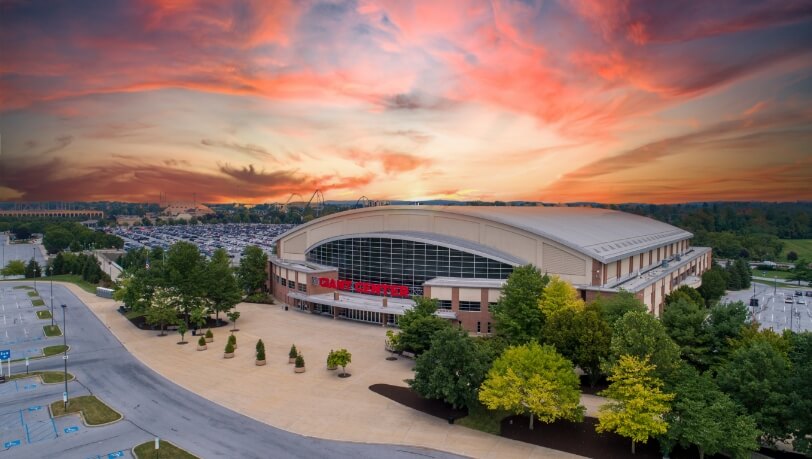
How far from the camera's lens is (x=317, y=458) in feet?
100

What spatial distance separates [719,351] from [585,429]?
13080mm

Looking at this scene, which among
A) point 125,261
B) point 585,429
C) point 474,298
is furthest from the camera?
point 125,261

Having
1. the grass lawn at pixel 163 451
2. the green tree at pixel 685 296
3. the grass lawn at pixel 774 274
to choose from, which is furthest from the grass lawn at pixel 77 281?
the grass lawn at pixel 774 274

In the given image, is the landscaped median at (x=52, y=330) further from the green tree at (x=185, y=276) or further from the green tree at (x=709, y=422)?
the green tree at (x=709, y=422)

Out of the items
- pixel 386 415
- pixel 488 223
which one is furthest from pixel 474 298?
pixel 386 415

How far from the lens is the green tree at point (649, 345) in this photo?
103 ft

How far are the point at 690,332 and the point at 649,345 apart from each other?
8.88 meters

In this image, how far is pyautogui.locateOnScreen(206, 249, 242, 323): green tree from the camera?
6512cm

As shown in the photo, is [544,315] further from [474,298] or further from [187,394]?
[187,394]

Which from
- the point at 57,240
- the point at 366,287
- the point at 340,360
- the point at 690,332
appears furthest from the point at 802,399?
the point at 57,240

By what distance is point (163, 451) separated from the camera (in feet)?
104

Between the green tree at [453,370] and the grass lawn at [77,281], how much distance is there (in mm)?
88869

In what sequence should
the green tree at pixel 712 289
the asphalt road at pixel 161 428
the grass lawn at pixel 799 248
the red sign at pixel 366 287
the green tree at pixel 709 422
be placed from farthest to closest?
the grass lawn at pixel 799 248
the green tree at pixel 712 289
the red sign at pixel 366 287
the asphalt road at pixel 161 428
the green tree at pixel 709 422

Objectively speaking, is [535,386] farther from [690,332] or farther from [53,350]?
[53,350]
